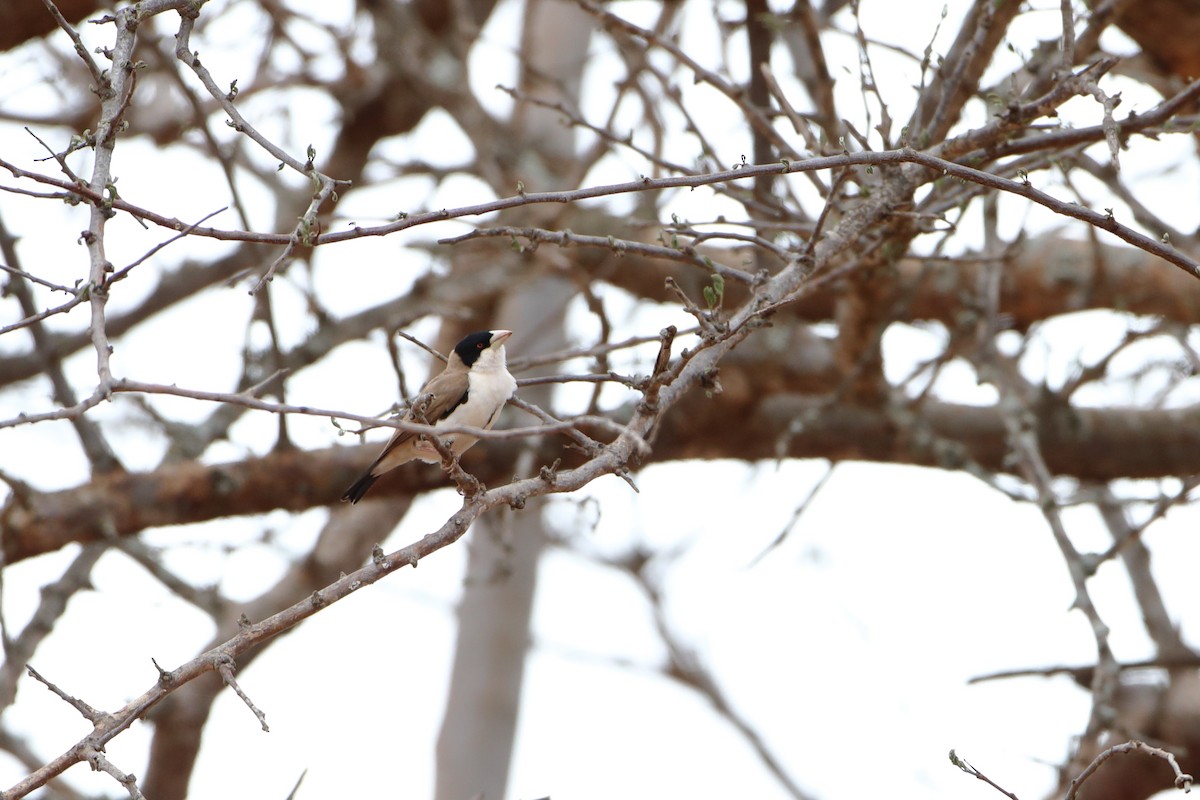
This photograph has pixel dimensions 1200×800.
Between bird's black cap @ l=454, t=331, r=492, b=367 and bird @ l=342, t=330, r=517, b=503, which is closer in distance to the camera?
bird @ l=342, t=330, r=517, b=503

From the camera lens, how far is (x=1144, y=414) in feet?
20.1

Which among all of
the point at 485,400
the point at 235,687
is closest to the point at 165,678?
the point at 235,687

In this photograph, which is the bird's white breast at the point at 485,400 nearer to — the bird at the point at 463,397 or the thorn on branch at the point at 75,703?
the bird at the point at 463,397

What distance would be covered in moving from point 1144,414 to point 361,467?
3649 mm

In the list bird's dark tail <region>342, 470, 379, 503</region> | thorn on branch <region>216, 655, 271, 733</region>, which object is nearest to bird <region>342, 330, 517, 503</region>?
bird's dark tail <region>342, 470, 379, 503</region>

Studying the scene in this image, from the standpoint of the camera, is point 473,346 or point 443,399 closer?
point 443,399

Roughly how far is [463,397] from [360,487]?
782 mm

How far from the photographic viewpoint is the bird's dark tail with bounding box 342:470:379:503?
453 centimetres

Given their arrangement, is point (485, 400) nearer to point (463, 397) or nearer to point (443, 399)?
point (463, 397)

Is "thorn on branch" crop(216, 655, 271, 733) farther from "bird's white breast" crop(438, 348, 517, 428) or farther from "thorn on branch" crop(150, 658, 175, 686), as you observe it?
"bird's white breast" crop(438, 348, 517, 428)

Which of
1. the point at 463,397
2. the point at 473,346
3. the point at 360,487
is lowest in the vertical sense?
the point at 463,397

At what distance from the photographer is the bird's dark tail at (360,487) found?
4.53 meters

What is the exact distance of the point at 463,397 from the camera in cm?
414

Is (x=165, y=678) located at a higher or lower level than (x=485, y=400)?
lower
